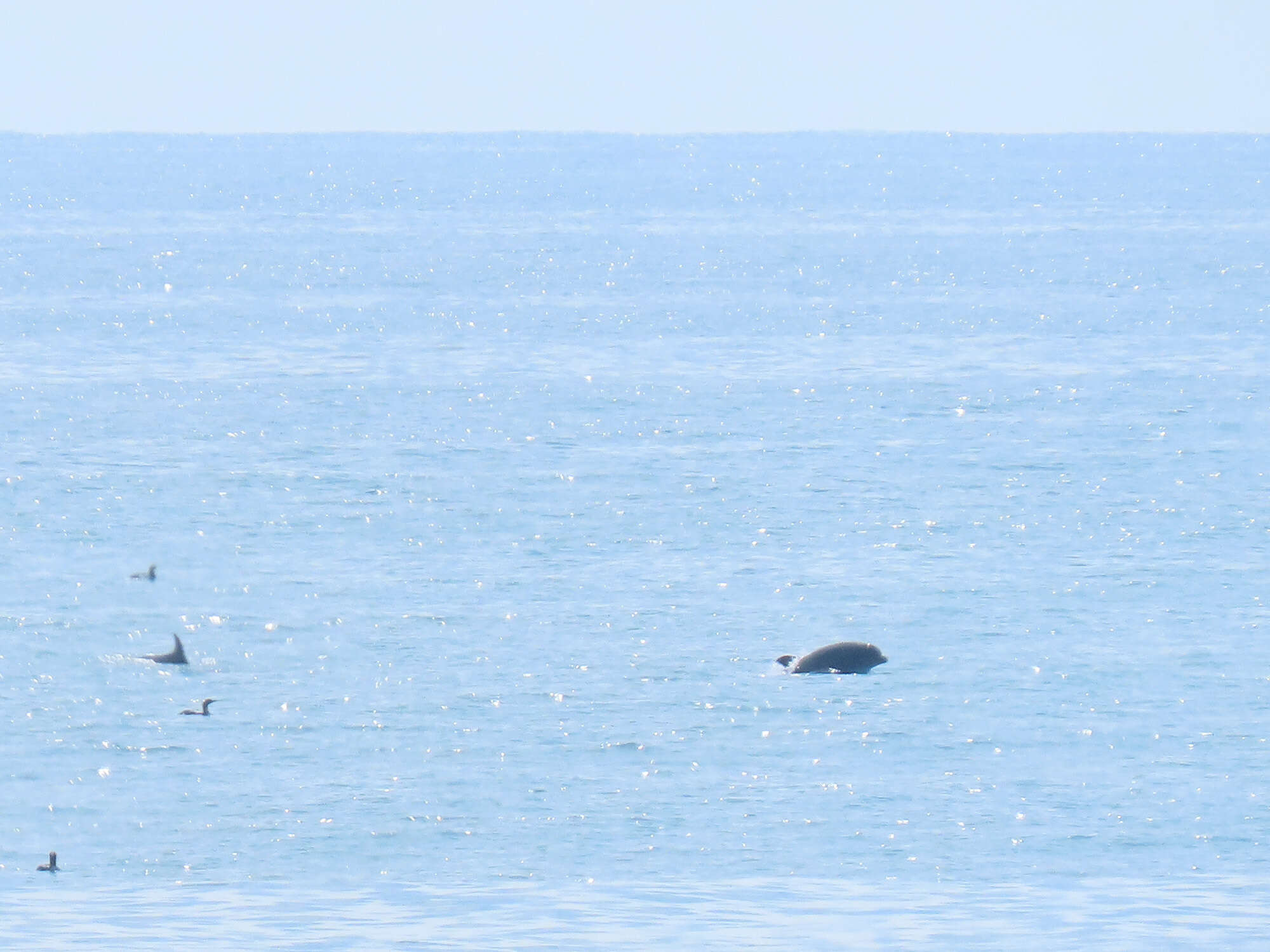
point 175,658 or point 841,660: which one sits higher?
point 841,660

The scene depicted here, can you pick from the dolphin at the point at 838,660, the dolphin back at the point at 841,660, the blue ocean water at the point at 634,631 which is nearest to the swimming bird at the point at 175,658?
the blue ocean water at the point at 634,631

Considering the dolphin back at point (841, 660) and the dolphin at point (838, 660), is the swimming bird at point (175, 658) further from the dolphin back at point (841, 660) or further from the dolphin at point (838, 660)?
the dolphin back at point (841, 660)

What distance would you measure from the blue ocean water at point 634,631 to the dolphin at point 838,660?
1.21 ft

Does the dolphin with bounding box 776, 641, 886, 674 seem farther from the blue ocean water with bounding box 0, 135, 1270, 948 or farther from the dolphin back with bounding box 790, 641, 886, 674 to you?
the blue ocean water with bounding box 0, 135, 1270, 948

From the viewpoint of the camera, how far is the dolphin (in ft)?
101

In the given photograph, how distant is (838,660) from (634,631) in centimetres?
334

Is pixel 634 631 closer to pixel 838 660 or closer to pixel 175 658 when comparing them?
pixel 838 660

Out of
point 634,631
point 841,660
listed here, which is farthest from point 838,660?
point 634,631

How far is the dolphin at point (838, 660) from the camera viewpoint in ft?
101

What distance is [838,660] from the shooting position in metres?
30.8

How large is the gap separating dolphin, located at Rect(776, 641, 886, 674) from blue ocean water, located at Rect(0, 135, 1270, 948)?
0.37 m

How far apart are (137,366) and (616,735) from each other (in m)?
41.0

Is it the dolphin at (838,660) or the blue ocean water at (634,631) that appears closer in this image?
the blue ocean water at (634,631)

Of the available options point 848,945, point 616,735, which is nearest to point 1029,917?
point 848,945
